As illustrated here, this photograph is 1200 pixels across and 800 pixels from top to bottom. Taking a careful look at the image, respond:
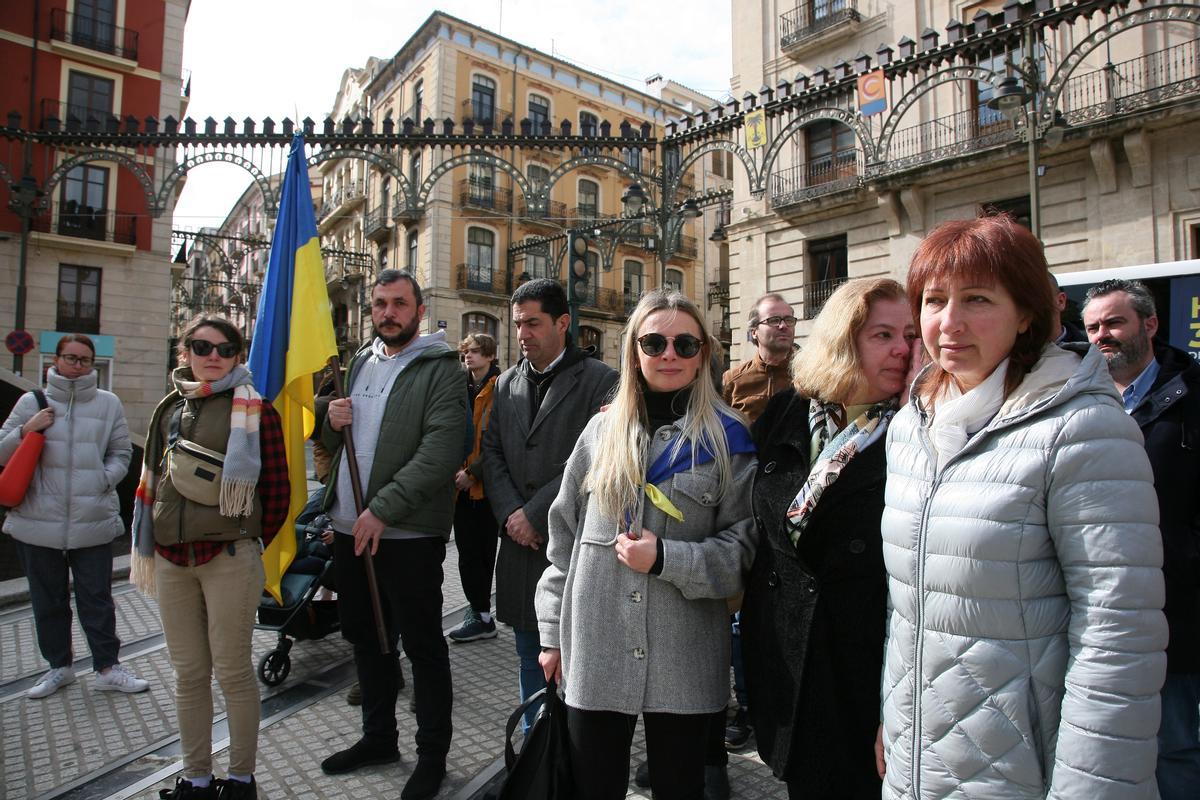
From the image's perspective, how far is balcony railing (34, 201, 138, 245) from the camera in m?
22.4

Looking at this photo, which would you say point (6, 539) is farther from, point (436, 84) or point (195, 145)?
point (436, 84)

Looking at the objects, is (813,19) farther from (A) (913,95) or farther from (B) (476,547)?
(B) (476,547)

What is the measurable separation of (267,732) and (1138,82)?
59.9ft

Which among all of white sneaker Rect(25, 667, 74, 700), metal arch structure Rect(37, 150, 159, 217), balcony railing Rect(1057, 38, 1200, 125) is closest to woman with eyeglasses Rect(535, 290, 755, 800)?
white sneaker Rect(25, 667, 74, 700)

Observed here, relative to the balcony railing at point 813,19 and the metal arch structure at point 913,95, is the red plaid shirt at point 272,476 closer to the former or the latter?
the metal arch structure at point 913,95

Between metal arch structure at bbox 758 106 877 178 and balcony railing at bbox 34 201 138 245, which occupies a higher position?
balcony railing at bbox 34 201 138 245

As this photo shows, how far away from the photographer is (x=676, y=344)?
2.38 meters

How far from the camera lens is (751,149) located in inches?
361

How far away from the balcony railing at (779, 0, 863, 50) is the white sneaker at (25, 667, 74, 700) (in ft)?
65.3

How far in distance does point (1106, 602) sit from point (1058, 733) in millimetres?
303

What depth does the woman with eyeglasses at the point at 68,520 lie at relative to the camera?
14.2 feet

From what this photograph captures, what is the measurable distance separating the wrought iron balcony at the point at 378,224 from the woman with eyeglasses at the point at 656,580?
1174 inches

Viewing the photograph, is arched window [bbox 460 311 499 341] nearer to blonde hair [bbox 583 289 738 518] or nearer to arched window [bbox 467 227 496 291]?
arched window [bbox 467 227 496 291]

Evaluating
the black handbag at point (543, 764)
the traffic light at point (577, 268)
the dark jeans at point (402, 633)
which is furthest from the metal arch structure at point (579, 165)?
the black handbag at point (543, 764)
